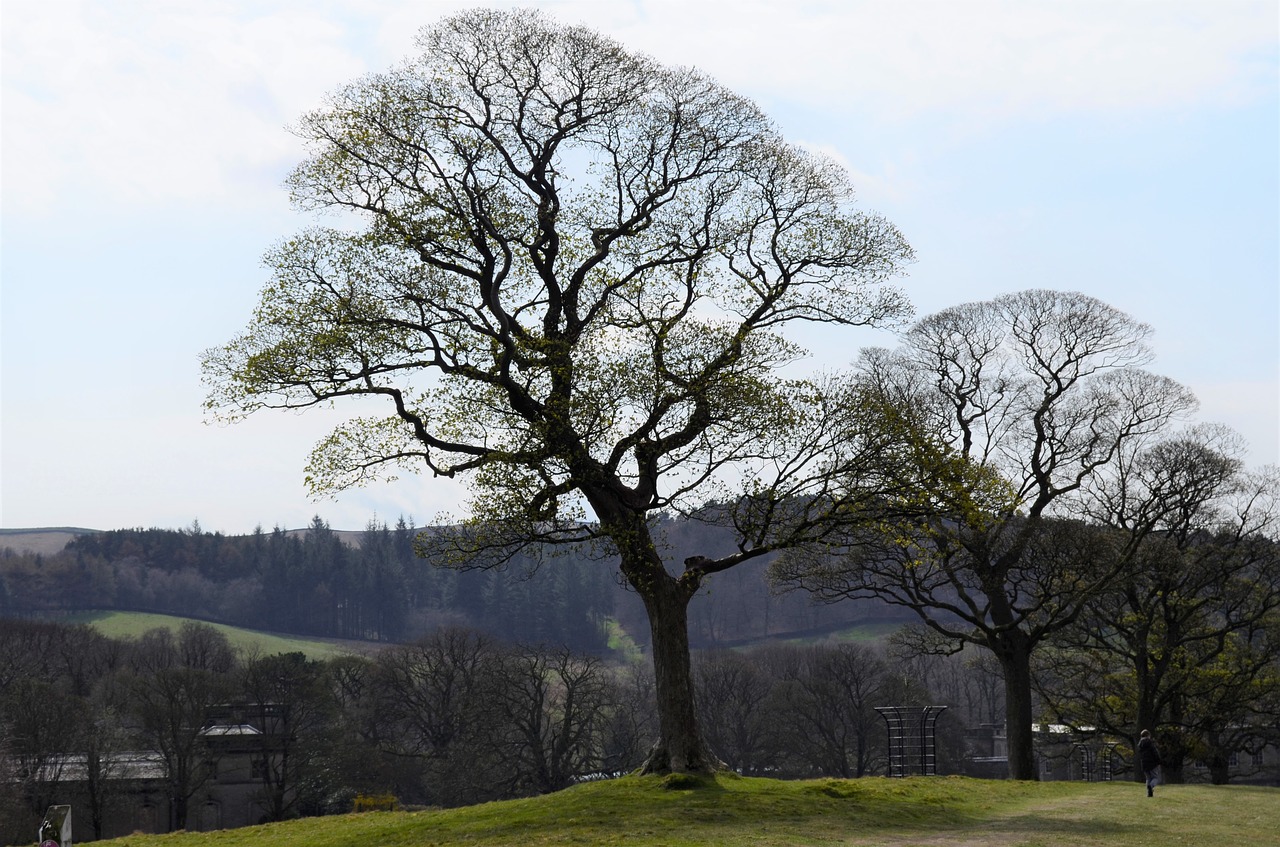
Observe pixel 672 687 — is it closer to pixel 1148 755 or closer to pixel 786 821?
pixel 786 821

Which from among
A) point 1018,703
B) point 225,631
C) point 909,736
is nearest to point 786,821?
point 1018,703

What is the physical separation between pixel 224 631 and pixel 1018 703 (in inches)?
6357

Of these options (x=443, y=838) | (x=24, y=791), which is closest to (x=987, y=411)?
(x=443, y=838)

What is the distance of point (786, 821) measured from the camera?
20.2 m

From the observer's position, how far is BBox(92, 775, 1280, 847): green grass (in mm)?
18453

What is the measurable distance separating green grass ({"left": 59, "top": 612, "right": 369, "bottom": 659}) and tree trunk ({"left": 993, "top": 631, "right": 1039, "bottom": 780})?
5518 inches

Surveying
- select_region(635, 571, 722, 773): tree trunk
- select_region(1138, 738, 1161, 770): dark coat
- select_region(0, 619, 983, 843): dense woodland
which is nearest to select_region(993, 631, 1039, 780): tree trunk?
select_region(1138, 738, 1161, 770): dark coat

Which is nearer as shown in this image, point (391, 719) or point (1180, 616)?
point (1180, 616)

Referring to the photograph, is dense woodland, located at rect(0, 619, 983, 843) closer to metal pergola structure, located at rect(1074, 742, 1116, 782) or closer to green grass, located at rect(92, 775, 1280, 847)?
metal pergola structure, located at rect(1074, 742, 1116, 782)

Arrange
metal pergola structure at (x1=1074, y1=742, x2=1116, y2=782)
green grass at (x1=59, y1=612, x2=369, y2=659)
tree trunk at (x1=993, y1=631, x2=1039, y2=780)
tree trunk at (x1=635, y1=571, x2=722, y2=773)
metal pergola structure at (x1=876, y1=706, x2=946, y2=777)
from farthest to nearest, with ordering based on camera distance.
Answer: green grass at (x1=59, y1=612, x2=369, y2=659) → metal pergola structure at (x1=1074, y1=742, x2=1116, y2=782) → metal pergola structure at (x1=876, y1=706, x2=946, y2=777) → tree trunk at (x1=993, y1=631, x2=1039, y2=780) → tree trunk at (x1=635, y1=571, x2=722, y2=773)

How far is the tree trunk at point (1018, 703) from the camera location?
38594mm

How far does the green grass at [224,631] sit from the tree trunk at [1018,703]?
14017 cm

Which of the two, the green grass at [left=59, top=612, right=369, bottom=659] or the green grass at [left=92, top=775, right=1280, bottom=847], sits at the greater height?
the green grass at [left=92, top=775, right=1280, bottom=847]

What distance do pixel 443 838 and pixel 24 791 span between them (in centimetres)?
5500
